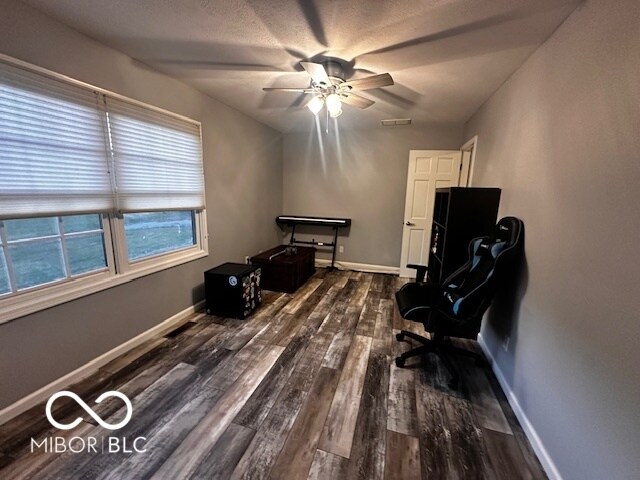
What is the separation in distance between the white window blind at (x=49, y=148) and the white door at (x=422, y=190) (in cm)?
375

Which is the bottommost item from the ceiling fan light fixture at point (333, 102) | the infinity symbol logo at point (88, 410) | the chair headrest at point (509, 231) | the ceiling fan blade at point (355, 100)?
the infinity symbol logo at point (88, 410)

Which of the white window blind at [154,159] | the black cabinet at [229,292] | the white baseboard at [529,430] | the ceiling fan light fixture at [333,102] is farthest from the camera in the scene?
the black cabinet at [229,292]

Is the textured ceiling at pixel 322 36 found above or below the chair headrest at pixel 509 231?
above

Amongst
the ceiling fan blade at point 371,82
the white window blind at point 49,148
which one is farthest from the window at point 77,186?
the ceiling fan blade at point 371,82

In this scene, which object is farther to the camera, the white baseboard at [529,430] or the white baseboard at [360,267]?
the white baseboard at [360,267]

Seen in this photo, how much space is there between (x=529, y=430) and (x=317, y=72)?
2632 millimetres

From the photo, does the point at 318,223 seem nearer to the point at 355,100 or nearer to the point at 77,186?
the point at 355,100

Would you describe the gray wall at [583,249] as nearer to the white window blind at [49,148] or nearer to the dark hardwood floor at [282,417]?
the dark hardwood floor at [282,417]

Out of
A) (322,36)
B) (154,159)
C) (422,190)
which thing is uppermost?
(322,36)

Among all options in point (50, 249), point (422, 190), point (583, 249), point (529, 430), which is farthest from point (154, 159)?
point (422, 190)

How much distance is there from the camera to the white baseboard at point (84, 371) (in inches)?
60.8

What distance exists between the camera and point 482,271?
2.06m

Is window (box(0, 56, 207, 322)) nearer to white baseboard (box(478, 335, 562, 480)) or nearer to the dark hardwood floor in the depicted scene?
the dark hardwood floor

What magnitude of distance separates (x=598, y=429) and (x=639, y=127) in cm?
119
